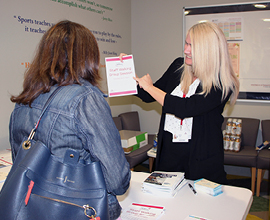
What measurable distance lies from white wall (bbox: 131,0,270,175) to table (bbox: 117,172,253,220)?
3.24m

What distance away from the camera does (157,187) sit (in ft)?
5.36

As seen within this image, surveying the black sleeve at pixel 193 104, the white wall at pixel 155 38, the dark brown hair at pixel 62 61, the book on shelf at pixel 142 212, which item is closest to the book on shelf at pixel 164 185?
the book on shelf at pixel 142 212

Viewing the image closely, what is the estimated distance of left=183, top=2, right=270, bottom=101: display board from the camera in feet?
14.4

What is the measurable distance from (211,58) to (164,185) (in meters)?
0.89

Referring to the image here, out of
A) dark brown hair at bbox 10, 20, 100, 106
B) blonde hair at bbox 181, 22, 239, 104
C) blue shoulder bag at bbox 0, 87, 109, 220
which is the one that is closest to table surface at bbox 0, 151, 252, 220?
blue shoulder bag at bbox 0, 87, 109, 220

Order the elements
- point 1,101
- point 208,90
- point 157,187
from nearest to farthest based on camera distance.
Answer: point 157,187 → point 208,90 → point 1,101

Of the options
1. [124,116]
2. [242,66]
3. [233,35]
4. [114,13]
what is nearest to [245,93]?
[242,66]

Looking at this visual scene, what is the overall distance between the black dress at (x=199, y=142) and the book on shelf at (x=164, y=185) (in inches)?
9.1

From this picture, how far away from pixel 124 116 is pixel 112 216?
369cm

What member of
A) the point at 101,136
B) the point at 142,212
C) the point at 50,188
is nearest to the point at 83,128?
the point at 101,136

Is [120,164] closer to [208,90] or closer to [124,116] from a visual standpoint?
[208,90]

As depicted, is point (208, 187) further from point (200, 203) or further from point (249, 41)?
point (249, 41)

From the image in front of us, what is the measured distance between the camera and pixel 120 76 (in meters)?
1.86

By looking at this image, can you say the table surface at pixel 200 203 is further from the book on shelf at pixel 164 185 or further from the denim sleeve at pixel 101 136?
the denim sleeve at pixel 101 136
